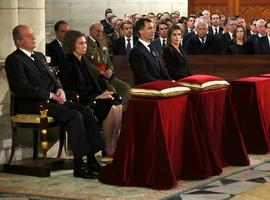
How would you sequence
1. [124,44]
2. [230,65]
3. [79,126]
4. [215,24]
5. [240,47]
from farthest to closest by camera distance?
[215,24] < [124,44] < [230,65] < [240,47] < [79,126]

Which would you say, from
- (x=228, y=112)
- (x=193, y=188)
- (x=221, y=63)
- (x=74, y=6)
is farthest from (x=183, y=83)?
(x=74, y=6)

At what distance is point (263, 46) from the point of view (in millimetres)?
13367

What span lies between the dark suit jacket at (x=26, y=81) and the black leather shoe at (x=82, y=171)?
0.65 meters

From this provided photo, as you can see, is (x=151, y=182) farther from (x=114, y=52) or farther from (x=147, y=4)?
(x=147, y=4)

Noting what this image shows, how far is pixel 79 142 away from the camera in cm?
732

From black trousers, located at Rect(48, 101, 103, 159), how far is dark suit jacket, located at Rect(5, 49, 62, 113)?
178mm

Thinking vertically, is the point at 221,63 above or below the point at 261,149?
above

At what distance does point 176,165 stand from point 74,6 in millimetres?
12713

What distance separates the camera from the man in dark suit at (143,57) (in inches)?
316

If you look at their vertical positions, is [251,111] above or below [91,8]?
below

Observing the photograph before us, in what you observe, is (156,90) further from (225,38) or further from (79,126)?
(225,38)

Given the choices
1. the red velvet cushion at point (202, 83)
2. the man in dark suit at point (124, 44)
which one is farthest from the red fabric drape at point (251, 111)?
the man in dark suit at point (124, 44)

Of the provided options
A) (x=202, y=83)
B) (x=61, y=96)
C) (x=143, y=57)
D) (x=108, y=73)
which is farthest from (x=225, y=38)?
(x=61, y=96)

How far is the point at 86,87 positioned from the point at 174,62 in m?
1.25
